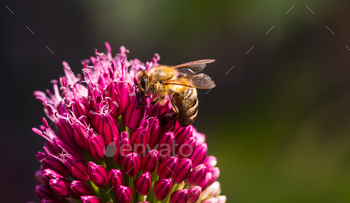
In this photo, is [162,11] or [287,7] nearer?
[287,7]

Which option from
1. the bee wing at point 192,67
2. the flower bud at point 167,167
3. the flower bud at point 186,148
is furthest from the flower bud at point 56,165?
the bee wing at point 192,67

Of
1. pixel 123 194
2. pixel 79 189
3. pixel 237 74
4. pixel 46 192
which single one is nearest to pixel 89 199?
pixel 79 189

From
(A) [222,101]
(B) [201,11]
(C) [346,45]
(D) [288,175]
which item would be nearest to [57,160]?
(D) [288,175]

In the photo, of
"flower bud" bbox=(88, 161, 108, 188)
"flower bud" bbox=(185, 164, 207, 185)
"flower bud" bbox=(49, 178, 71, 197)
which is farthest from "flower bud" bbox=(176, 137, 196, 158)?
"flower bud" bbox=(49, 178, 71, 197)

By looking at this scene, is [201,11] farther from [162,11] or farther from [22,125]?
[22,125]

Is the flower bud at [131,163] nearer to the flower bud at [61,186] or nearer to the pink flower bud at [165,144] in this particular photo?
the pink flower bud at [165,144]

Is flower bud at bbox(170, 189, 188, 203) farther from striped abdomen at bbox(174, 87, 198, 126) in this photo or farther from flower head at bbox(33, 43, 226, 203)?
striped abdomen at bbox(174, 87, 198, 126)

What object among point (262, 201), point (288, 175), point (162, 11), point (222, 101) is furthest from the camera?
point (222, 101)
